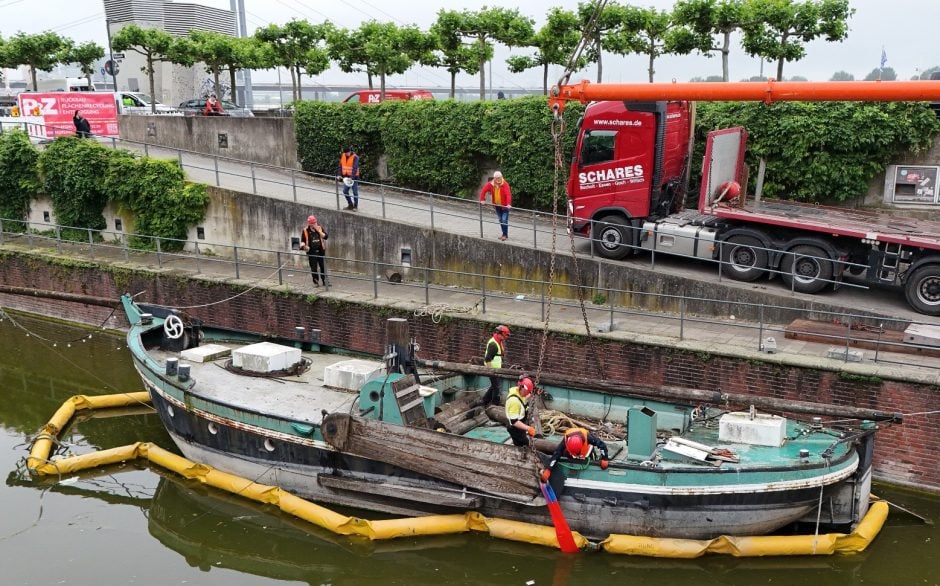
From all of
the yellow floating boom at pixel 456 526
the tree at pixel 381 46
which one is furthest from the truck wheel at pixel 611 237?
the tree at pixel 381 46

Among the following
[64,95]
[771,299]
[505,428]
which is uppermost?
[64,95]

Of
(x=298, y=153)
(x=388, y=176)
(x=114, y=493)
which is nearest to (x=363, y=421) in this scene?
(x=114, y=493)

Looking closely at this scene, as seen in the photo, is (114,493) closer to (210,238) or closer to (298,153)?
(210,238)

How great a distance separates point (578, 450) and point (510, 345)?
4.94m

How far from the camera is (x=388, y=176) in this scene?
2433cm

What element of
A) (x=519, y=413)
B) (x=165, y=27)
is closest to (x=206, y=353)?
(x=519, y=413)

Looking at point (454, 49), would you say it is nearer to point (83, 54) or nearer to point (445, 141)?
point (445, 141)

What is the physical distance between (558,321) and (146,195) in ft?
43.2

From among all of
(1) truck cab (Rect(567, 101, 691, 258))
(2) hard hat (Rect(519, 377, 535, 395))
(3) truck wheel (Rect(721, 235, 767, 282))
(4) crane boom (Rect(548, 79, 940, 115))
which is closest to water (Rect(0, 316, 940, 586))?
(2) hard hat (Rect(519, 377, 535, 395))

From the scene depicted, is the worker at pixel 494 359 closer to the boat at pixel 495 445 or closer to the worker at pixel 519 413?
the boat at pixel 495 445

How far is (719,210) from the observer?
15945 mm

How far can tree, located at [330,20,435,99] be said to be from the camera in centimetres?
2648

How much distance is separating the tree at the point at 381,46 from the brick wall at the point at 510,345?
35.9 ft

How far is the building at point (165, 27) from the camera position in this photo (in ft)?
151
